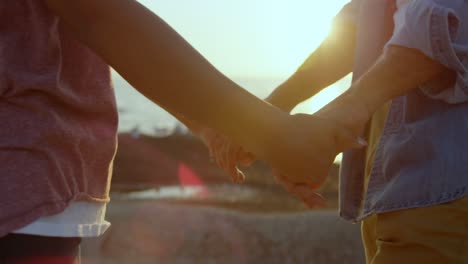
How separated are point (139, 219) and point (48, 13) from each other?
4.09m

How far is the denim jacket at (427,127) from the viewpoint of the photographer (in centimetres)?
202

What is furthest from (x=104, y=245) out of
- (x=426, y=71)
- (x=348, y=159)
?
(x=426, y=71)

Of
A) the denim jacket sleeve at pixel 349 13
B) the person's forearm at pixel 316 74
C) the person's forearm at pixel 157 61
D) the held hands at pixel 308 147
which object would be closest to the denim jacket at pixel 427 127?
the held hands at pixel 308 147

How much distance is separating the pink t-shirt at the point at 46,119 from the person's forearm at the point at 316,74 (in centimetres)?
98

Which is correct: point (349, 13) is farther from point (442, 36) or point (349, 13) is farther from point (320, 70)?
point (442, 36)

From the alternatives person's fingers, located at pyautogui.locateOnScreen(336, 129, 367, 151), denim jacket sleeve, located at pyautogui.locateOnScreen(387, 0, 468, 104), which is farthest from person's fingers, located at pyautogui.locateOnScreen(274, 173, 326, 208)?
denim jacket sleeve, located at pyautogui.locateOnScreen(387, 0, 468, 104)

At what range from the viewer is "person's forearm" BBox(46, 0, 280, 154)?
1.66 metres

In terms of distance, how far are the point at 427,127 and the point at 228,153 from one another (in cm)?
59

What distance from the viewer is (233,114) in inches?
68.4

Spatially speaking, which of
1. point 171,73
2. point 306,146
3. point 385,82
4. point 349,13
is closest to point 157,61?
point 171,73

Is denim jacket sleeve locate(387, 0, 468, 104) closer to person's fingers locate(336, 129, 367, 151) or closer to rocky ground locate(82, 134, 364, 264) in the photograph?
person's fingers locate(336, 129, 367, 151)

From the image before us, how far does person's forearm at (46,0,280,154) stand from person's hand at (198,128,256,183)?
0.56 m

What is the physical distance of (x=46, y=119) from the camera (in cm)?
162

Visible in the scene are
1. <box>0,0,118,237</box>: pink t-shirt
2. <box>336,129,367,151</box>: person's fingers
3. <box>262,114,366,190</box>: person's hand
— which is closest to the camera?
<box>0,0,118,237</box>: pink t-shirt
